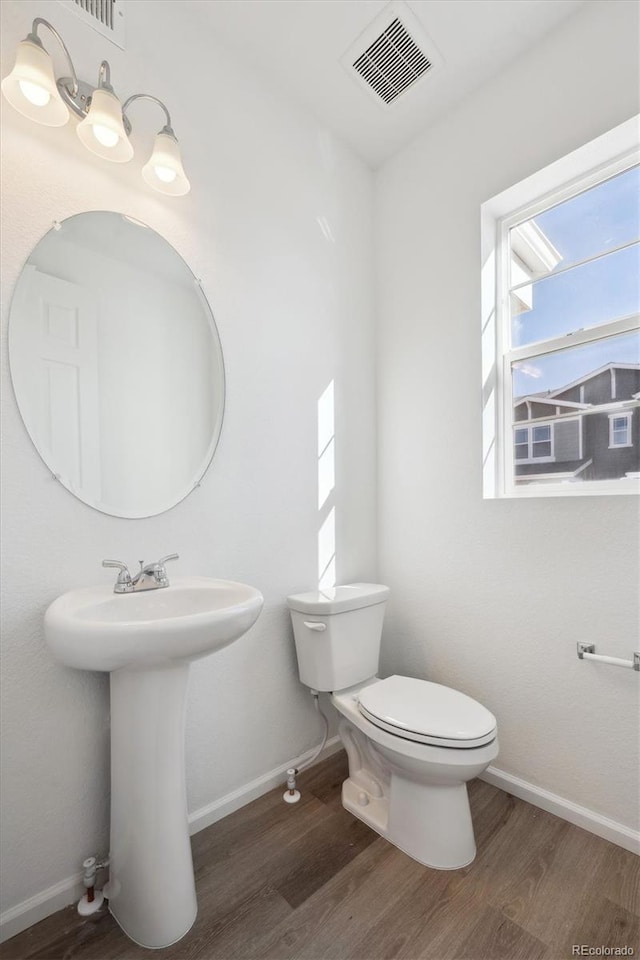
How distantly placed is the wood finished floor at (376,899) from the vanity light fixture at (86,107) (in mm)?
2015

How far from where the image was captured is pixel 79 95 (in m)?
1.17

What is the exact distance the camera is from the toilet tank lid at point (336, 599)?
1562 millimetres

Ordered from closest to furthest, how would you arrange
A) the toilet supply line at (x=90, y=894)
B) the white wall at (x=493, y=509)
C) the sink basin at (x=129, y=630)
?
the sink basin at (x=129, y=630), the toilet supply line at (x=90, y=894), the white wall at (x=493, y=509)

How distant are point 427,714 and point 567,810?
63cm

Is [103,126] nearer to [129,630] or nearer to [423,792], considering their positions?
[129,630]

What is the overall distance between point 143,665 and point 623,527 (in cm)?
141

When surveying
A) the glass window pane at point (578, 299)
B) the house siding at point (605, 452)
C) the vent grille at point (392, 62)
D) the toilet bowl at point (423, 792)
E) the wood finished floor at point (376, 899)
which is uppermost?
the vent grille at point (392, 62)

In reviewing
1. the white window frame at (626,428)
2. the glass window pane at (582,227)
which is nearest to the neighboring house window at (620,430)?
the white window frame at (626,428)

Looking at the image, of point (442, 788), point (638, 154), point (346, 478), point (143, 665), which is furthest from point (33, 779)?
point (638, 154)

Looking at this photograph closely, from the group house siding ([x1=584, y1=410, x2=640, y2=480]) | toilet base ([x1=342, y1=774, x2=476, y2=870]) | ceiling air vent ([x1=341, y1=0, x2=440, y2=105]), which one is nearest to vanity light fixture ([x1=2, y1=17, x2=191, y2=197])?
ceiling air vent ([x1=341, y1=0, x2=440, y2=105])

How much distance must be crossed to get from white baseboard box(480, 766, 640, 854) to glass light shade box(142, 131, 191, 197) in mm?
2271

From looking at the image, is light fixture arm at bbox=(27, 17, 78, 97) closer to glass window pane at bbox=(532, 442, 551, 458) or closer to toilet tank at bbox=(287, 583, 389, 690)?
toilet tank at bbox=(287, 583, 389, 690)

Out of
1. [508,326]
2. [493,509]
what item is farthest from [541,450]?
[508,326]

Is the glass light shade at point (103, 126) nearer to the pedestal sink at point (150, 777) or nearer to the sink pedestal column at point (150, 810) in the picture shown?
the pedestal sink at point (150, 777)
